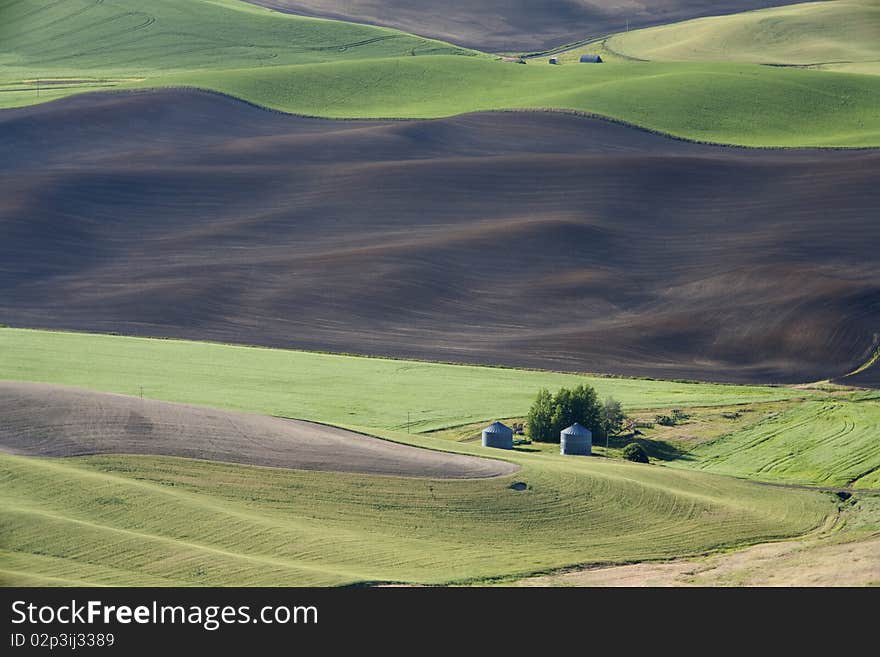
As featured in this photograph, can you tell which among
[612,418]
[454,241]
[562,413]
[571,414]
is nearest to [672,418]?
[612,418]

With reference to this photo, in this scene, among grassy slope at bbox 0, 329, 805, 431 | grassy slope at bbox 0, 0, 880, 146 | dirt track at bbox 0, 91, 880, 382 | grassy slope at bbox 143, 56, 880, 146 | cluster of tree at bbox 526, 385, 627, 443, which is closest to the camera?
cluster of tree at bbox 526, 385, 627, 443

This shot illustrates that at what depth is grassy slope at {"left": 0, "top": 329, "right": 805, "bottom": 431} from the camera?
6381cm

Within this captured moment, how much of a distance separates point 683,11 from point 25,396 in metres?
147

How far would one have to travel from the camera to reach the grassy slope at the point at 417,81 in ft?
377

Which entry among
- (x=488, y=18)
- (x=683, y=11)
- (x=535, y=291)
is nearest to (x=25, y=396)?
(x=535, y=291)

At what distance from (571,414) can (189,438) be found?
749 inches

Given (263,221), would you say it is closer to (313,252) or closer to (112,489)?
(313,252)

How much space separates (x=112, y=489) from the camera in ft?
144

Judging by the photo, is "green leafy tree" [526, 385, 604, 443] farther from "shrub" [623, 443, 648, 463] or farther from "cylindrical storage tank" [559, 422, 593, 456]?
"shrub" [623, 443, 648, 463]

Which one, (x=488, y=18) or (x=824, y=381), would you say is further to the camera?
(x=488, y=18)

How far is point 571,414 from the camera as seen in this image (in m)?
62.7

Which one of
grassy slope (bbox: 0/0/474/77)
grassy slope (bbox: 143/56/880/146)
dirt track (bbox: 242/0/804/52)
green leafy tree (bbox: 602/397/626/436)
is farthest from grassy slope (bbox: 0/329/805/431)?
dirt track (bbox: 242/0/804/52)

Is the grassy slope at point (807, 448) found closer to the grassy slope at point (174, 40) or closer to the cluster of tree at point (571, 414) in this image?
the cluster of tree at point (571, 414)

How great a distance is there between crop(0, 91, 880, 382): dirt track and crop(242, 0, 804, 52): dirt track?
63.5 metres
